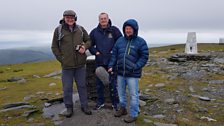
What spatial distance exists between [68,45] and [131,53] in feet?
7.44

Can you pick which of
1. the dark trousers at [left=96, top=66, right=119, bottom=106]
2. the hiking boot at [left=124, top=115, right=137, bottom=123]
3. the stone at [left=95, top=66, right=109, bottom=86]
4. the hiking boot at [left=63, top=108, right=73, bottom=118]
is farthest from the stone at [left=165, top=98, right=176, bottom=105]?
the hiking boot at [left=63, top=108, right=73, bottom=118]

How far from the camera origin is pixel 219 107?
573 inches

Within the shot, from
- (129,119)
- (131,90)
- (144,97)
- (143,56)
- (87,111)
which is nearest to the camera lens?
(143,56)

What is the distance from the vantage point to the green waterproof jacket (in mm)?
11180

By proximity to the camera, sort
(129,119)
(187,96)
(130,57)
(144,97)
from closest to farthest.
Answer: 1. (130,57)
2. (129,119)
3. (144,97)
4. (187,96)

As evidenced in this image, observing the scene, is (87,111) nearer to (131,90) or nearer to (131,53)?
(131,90)

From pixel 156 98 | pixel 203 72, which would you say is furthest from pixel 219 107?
pixel 203 72

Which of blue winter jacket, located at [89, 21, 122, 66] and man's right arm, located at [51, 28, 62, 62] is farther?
blue winter jacket, located at [89, 21, 122, 66]

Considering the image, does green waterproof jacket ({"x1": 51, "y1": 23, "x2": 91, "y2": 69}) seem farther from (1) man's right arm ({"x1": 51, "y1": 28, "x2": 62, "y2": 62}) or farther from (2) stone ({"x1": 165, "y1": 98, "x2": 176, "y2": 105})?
(2) stone ({"x1": 165, "y1": 98, "x2": 176, "y2": 105})

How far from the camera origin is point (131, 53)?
10.6 metres

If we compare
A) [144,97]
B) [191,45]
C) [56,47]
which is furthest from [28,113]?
[191,45]

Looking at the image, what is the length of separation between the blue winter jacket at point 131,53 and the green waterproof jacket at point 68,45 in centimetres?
135

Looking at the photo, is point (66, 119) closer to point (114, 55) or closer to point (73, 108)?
point (73, 108)

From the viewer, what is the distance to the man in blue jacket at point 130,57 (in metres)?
10.5
